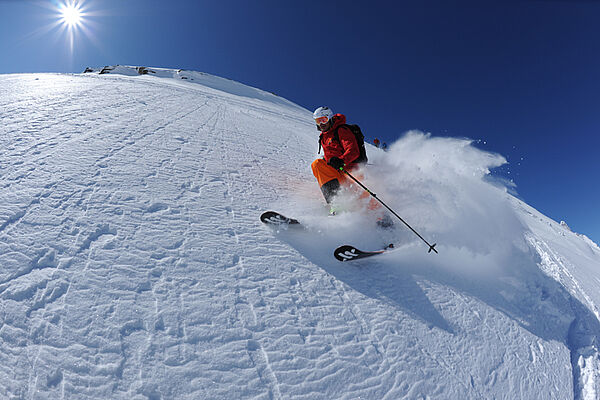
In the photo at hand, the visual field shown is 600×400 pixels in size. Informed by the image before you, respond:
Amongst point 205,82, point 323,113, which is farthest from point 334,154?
point 205,82

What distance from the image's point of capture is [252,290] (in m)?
2.00

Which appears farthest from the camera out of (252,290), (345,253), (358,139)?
(358,139)

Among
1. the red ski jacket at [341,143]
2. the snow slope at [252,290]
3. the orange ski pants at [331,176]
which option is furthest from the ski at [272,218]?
the red ski jacket at [341,143]

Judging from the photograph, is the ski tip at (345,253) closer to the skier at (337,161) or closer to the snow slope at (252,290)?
the snow slope at (252,290)

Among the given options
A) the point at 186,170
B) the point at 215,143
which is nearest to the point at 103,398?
the point at 186,170

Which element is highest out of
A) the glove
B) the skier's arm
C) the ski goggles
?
the ski goggles

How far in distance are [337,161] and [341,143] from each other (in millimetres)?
501

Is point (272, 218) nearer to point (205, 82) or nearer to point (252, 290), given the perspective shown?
point (252, 290)

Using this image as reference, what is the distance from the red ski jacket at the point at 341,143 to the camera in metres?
3.75

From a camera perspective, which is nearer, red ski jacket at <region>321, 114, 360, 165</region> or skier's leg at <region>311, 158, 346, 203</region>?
skier's leg at <region>311, 158, 346, 203</region>

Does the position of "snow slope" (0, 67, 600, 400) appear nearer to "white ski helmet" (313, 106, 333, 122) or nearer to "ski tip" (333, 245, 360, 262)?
"ski tip" (333, 245, 360, 262)

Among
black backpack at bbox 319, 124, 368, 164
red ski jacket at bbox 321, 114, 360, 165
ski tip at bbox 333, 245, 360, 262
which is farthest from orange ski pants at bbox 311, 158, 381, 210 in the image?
ski tip at bbox 333, 245, 360, 262

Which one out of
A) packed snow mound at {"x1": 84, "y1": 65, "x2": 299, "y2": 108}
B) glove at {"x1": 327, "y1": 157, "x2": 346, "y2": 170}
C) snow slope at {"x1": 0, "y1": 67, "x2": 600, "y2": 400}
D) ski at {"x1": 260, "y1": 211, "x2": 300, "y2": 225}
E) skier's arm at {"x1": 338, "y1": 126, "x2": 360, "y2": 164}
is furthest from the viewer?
packed snow mound at {"x1": 84, "y1": 65, "x2": 299, "y2": 108}

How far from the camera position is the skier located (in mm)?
3621
